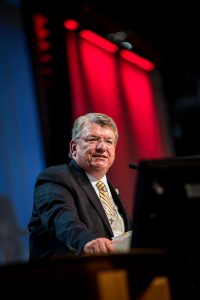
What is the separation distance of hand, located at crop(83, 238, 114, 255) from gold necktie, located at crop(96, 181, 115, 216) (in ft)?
1.53

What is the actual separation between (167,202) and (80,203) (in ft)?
2.09

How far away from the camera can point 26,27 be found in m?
3.62

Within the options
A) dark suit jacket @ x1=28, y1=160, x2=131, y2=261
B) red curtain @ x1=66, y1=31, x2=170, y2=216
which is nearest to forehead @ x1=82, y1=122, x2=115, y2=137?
dark suit jacket @ x1=28, y1=160, x2=131, y2=261

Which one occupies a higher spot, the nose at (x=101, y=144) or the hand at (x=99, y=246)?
the nose at (x=101, y=144)

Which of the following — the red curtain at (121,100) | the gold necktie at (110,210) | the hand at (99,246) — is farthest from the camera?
the red curtain at (121,100)

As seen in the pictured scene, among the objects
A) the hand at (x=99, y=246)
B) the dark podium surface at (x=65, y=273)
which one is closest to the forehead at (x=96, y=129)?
the hand at (x=99, y=246)

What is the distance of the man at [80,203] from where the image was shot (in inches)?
65.0

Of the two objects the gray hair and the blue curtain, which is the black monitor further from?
the blue curtain

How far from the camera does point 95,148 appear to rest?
205cm

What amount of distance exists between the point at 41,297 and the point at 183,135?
422 cm

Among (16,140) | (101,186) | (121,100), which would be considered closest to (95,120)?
(101,186)

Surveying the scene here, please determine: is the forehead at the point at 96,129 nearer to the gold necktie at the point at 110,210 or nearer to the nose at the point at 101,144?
the nose at the point at 101,144

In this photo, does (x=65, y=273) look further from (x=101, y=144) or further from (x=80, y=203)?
(x=101, y=144)

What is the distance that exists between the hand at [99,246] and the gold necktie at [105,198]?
0.47 m
